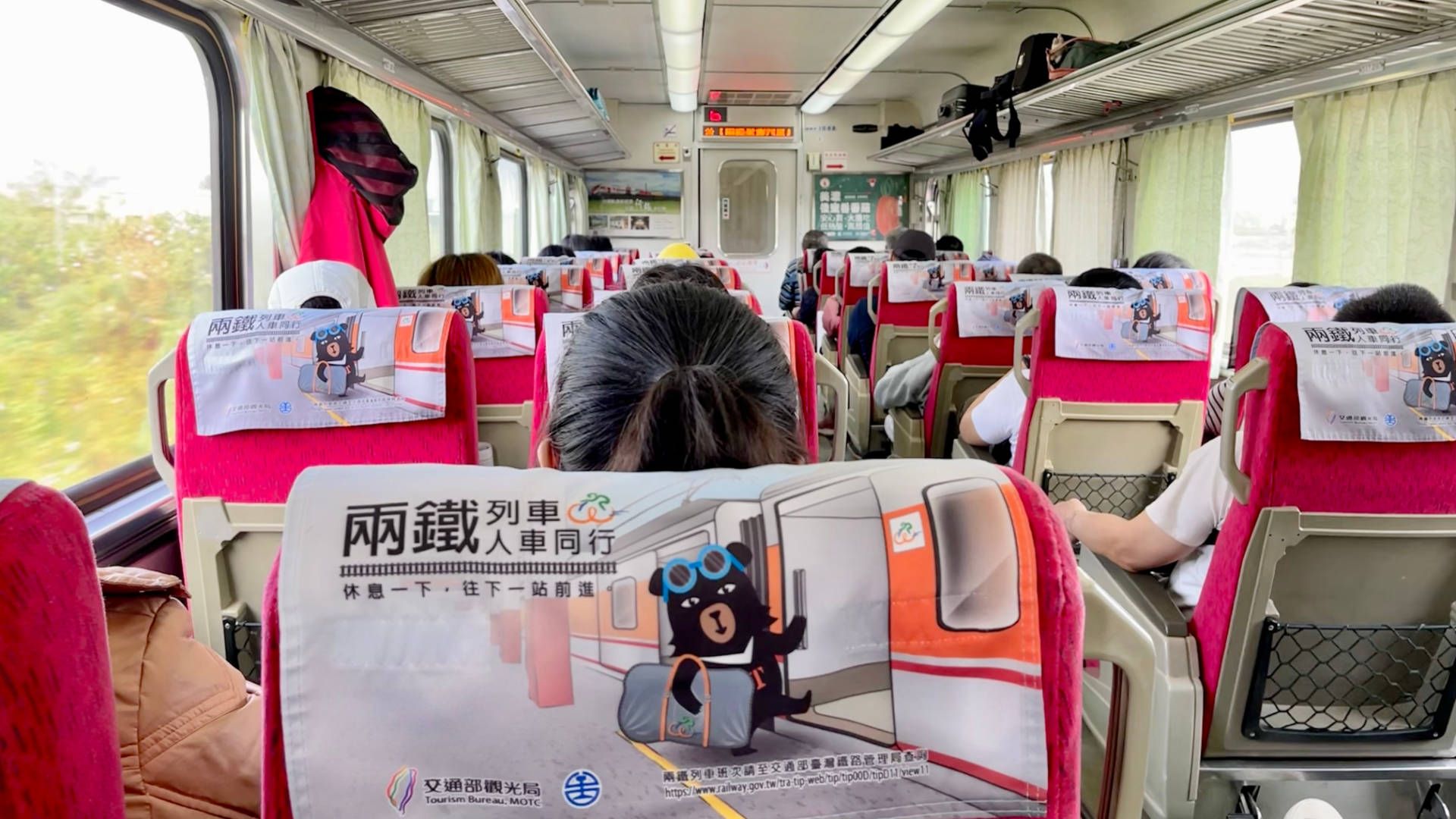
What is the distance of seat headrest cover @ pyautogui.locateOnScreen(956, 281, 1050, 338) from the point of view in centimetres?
396

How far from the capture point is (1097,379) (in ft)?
10.0

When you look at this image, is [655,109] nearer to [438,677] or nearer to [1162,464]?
[1162,464]

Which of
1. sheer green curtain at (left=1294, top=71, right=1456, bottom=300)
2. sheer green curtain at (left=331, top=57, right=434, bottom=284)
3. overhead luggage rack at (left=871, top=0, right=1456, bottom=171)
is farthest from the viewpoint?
sheer green curtain at (left=331, top=57, right=434, bottom=284)

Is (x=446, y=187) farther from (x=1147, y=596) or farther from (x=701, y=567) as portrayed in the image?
(x=701, y=567)

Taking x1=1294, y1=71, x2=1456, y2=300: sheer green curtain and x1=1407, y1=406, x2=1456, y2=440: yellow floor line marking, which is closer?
x1=1407, y1=406, x2=1456, y2=440: yellow floor line marking

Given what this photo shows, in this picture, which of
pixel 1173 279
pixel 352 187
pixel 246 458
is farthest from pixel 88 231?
pixel 1173 279

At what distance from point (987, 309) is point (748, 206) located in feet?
36.4

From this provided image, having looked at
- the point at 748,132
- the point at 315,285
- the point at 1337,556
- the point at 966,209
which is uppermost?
the point at 748,132

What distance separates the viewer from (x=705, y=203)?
47.5ft

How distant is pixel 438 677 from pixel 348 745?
0.08 metres

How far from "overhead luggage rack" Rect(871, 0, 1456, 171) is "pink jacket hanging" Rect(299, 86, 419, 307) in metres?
3.82

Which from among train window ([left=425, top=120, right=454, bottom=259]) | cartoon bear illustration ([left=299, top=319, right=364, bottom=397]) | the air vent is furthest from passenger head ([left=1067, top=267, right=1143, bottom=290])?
the air vent

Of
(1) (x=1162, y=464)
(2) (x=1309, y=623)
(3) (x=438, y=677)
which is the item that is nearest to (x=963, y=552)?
(3) (x=438, y=677)

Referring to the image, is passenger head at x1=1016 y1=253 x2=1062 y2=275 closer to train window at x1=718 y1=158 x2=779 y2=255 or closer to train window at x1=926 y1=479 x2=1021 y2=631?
train window at x1=926 y1=479 x2=1021 y2=631
